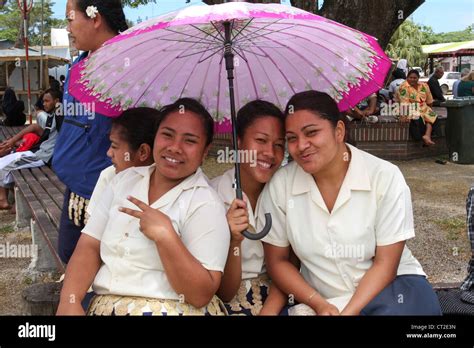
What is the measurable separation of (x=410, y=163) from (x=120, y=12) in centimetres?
754

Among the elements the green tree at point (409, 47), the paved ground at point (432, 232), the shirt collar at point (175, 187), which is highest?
the green tree at point (409, 47)

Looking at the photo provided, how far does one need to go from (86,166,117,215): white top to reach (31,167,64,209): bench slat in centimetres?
222

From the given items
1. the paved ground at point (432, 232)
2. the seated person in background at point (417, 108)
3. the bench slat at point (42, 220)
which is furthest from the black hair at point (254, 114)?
the seated person in background at point (417, 108)

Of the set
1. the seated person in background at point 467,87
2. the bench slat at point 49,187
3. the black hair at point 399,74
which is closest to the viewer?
the bench slat at point 49,187

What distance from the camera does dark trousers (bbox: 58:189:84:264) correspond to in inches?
127

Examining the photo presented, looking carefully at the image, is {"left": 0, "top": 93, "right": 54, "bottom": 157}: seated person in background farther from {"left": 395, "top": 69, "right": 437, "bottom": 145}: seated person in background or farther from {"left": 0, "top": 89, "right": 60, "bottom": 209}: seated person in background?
{"left": 395, "top": 69, "right": 437, "bottom": 145}: seated person in background

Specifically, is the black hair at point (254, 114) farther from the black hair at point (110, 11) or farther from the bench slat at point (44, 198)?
the bench slat at point (44, 198)

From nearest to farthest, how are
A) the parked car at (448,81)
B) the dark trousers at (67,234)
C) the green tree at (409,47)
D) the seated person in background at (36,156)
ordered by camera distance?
the dark trousers at (67,234), the seated person in background at (36,156), the parked car at (448,81), the green tree at (409,47)

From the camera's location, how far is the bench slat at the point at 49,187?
4990 mm

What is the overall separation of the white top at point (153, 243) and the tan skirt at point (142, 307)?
Result: 22 millimetres

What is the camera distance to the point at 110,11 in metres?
2.96

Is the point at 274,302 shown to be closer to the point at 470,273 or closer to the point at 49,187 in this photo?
the point at 470,273

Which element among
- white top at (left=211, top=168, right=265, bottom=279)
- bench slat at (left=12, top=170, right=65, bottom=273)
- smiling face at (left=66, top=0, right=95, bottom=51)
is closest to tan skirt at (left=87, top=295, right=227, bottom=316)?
white top at (left=211, top=168, right=265, bottom=279)
